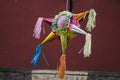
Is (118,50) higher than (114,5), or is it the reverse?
(114,5)

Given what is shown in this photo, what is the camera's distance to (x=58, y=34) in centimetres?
280

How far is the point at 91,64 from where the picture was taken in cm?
423

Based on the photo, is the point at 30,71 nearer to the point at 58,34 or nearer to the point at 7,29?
the point at 7,29

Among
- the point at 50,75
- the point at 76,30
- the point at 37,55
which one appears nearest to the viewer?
the point at 76,30

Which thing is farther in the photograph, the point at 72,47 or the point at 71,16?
the point at 72,47

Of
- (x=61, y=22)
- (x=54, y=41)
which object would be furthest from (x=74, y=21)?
(x=54, y=41)

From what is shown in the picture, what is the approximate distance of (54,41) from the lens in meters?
4.28

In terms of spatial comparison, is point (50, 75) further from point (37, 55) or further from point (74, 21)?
point (74, 21)

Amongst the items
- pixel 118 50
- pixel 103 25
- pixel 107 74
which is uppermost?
pixel 103 25

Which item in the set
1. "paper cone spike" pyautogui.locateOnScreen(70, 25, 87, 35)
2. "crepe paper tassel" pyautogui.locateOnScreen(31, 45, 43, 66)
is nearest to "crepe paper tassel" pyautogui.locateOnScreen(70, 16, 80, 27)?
"paper cone spike" pyautogui.locateOnScreen(70, 25, 87, 35)

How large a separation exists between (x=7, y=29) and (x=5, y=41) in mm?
143

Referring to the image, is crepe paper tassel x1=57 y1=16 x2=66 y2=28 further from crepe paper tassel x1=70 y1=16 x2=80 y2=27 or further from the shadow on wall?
the shadow on wall

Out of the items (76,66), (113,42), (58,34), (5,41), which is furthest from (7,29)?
(58,34)

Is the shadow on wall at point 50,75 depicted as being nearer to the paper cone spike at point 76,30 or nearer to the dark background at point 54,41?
the dark background at point 54,41
